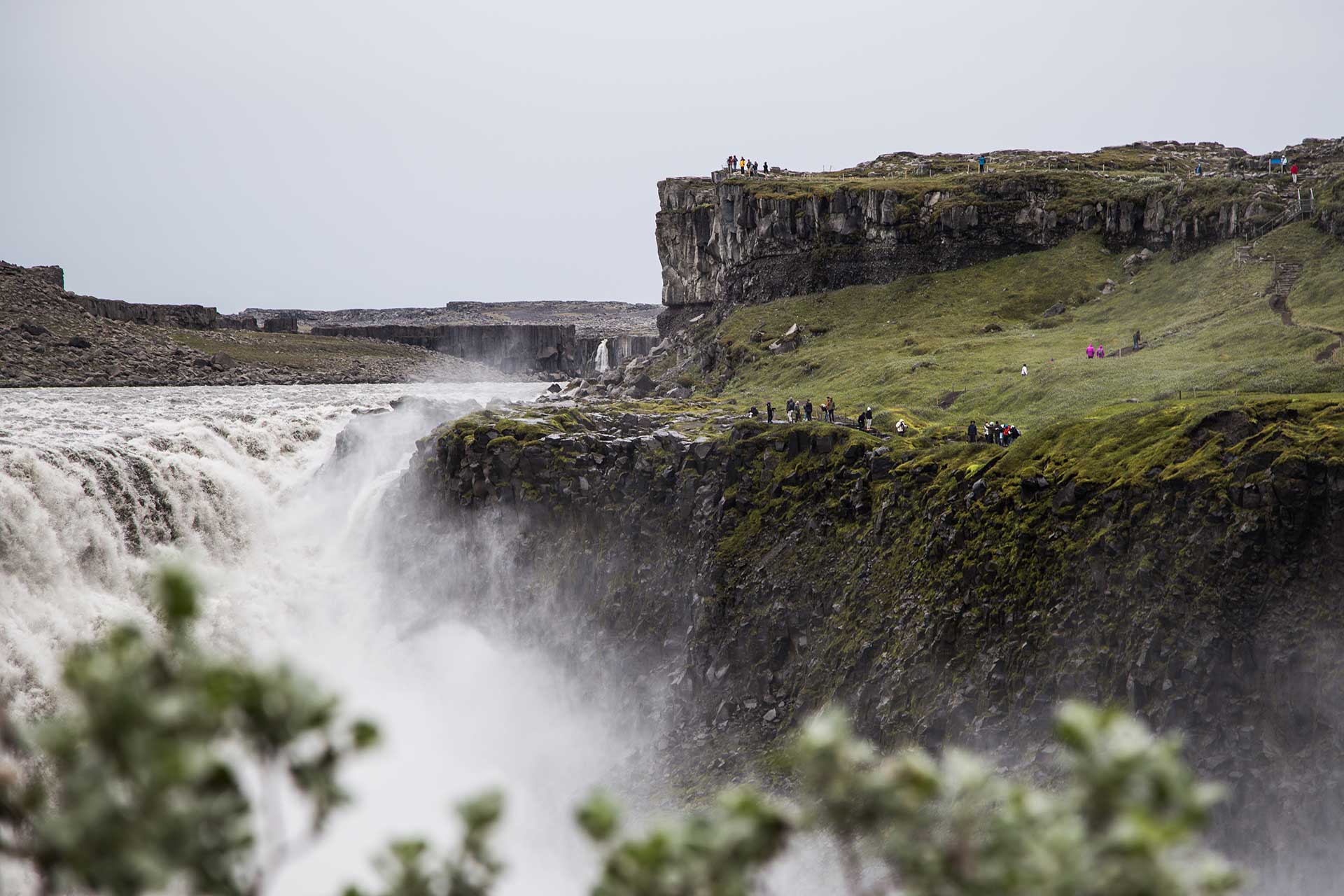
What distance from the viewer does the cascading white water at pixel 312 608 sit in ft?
113

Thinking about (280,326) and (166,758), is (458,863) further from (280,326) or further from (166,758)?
(280,326)

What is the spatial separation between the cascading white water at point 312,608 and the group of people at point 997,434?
1688 cm

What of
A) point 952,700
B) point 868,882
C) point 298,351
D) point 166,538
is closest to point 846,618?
point 952,700

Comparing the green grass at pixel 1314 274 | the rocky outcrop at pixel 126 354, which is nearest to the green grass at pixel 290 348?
the rocky outcrop at pixel 126 354

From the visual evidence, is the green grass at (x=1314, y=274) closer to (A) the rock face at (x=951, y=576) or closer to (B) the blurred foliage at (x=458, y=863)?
(A) the rock face at (x=951, y=576)

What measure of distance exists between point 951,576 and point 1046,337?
3890 centimetres

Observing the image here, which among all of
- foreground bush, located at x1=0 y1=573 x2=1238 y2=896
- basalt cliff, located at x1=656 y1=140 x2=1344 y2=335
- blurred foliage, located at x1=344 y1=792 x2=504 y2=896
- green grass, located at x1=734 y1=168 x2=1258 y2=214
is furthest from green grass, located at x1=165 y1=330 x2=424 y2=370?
foreground bush, located at x1=0 y1=573 x2=1238 y2=896

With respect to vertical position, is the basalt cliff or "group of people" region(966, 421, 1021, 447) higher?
the basalt cliff

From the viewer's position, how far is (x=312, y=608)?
47.9 m

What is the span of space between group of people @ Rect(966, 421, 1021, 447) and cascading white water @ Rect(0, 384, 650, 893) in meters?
16.9

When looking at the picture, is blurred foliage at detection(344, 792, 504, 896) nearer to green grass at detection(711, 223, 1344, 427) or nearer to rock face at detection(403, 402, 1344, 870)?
rock face at detection(403, 402, 1344, 870)

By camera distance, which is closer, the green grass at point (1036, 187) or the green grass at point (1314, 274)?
the green grass at point (1314, 274)

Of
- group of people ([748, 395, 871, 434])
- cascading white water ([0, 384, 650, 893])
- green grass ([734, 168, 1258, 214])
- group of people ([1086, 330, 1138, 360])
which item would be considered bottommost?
cascading white water ([0, 384, 650, 893])

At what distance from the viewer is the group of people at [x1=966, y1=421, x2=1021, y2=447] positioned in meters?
35.3
